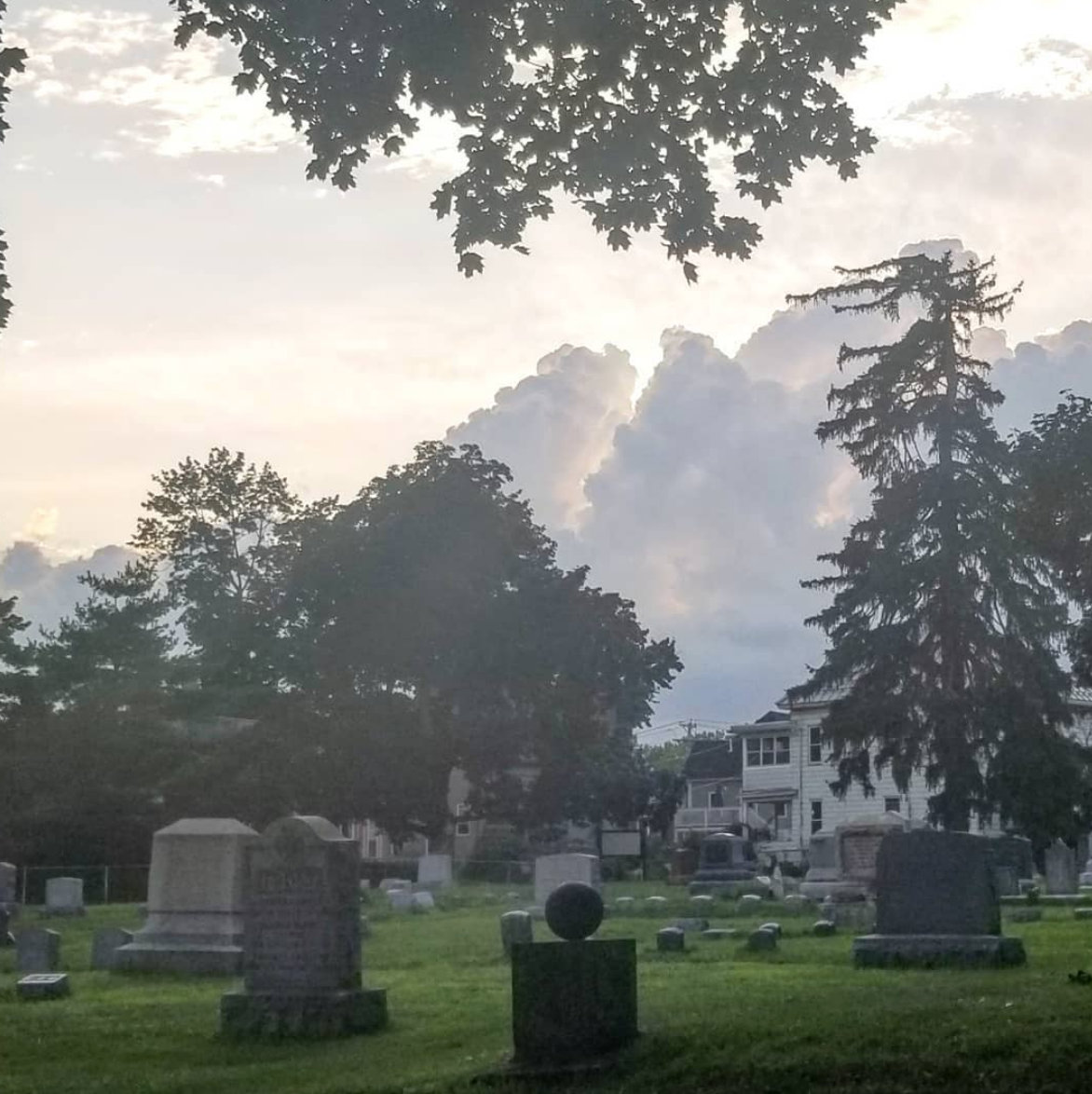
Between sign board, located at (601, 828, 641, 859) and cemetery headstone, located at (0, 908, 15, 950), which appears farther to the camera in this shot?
sign board, located at (601, 828, 641, 859)

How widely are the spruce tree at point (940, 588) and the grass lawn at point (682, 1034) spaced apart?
76.3 feet

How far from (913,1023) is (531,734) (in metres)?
49.6

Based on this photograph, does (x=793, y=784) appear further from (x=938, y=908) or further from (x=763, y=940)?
(x=938, y=908)

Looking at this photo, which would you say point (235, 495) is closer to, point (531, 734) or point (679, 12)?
point (531, 734)

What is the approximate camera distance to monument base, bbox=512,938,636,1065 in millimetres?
12156

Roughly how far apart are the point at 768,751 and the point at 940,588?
39.1 metres

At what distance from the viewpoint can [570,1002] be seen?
40.1ft

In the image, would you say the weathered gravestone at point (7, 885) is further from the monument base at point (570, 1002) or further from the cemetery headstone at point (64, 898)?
the monument base at point (570, 1002)

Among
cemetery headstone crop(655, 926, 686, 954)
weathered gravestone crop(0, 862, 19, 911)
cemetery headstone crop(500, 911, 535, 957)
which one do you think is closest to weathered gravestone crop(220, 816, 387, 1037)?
cemetery headstone crop(500, 911, 535, 957)

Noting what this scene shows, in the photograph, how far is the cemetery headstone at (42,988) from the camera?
1938 centimetres

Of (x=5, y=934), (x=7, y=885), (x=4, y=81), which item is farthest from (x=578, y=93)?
(x=7, y=885)

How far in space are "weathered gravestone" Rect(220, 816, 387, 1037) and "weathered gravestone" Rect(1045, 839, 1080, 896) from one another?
27970mm

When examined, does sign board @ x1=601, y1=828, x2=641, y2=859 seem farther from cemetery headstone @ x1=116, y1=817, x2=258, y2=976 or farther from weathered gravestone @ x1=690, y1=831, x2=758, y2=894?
cemetery headstone @ x1=116, y1=817, x2=258, y2=976

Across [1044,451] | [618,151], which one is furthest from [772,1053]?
[1044,451]
